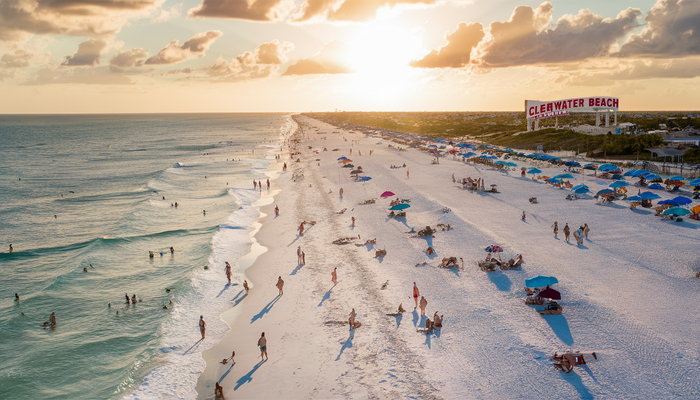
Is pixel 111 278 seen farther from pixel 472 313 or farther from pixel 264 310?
pixel 472 313

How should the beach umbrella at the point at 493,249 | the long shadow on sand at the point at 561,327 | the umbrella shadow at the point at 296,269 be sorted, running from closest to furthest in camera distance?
the long shadow on sand at the point at 561,327 → the beach umbrella at the point at 493,249 → the umbrella shadow at the point at 296,269

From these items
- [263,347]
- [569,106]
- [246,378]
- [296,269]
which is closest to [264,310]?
[263,347]

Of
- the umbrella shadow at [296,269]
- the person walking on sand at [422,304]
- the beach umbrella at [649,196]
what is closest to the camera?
the person walking on sand at [422,304]

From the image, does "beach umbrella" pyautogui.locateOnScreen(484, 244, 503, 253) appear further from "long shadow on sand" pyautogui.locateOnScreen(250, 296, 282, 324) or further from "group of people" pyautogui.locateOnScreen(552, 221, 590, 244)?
"long shadow on sand" pyautogui.locateOnScreen(250, 296, 282, 324)

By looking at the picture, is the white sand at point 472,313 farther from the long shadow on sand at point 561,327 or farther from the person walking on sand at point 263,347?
the person walking on sand at point 263,347

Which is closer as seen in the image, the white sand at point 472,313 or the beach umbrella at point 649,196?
the white sand at point 472,313

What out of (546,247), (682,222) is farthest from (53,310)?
(682,222)

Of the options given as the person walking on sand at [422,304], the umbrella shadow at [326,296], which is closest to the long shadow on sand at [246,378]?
the umbrella shadow at [326,296]

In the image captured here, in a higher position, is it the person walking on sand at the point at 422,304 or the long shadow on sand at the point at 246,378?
the person walking on sand at the point at 422,304
